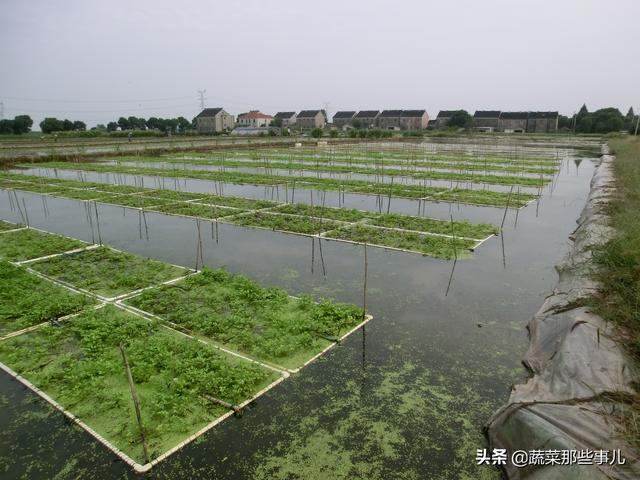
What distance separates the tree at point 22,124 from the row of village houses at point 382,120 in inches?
1087

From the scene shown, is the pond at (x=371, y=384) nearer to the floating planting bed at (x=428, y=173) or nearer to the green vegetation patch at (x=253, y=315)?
the green vegetation patch at (x=253, y=315)

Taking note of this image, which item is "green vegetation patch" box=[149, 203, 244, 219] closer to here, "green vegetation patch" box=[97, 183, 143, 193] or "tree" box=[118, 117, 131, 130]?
"green vegetation patch" box=[97, 183, 143, 193]

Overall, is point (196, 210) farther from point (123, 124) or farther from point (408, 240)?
point (123, 124)

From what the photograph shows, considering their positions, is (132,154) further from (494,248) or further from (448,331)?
(448,331)

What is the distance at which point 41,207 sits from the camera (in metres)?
12.4

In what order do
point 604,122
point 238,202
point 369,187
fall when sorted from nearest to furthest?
1. point 238,202
2. point 369,187
3. point 604,122

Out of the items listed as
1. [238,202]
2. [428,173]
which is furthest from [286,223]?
[428,173]

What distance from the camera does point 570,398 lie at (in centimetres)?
333

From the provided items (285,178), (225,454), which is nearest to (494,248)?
(225,454)

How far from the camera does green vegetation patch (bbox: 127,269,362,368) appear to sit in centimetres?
488

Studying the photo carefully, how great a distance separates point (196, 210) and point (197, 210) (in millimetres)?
26

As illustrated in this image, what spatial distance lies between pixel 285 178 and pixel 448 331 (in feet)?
44.4

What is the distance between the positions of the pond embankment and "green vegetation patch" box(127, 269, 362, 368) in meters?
2.13

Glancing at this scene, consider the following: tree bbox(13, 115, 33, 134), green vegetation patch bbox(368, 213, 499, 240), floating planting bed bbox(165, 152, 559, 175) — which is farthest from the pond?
tree bbox(13, 115, 33, 134)
